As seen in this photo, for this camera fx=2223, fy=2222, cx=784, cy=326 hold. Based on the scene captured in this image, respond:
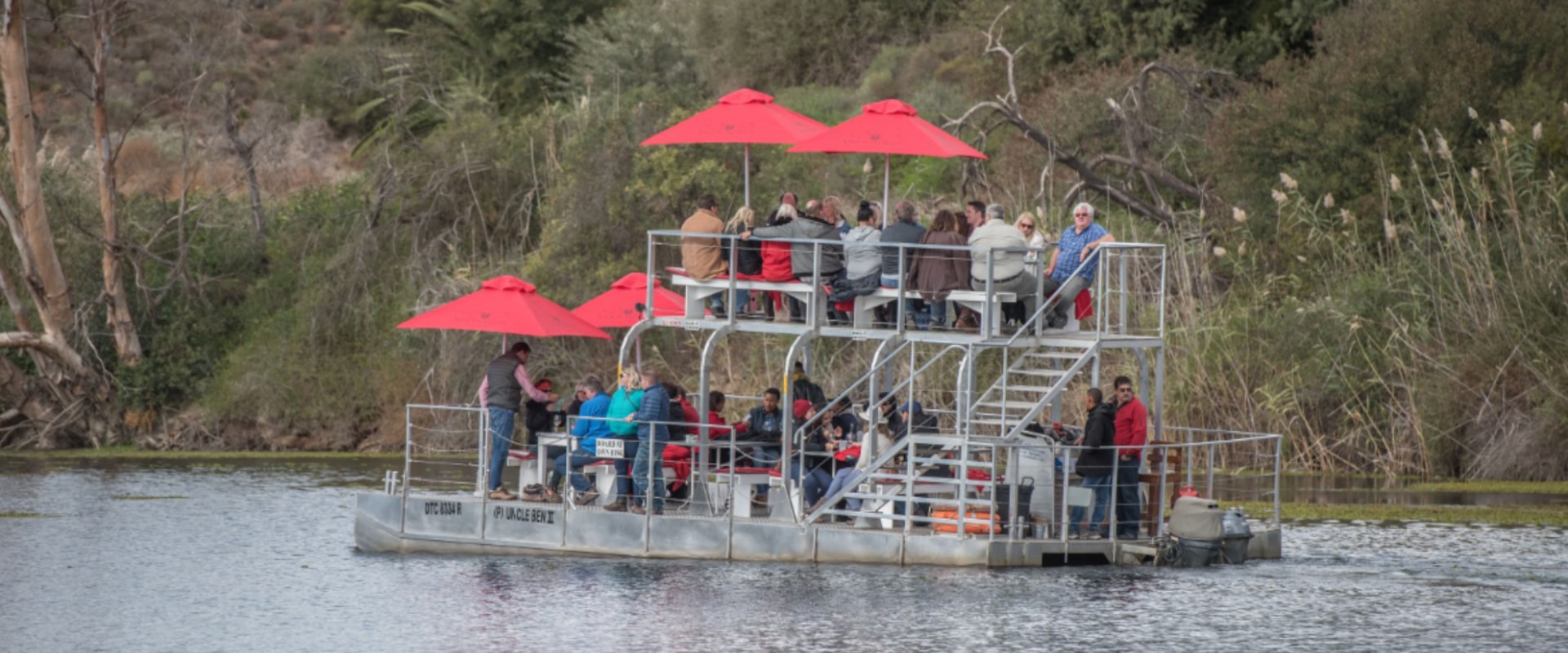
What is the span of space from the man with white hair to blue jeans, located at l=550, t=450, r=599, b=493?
4.76 metres

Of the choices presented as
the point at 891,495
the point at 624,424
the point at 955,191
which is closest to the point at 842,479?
the point at 891,495

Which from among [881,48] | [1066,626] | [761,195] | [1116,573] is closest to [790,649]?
[1066,626]

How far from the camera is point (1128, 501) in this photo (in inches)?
925

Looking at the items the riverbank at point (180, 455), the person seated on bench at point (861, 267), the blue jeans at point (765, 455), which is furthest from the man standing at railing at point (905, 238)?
the riverbank at point (180, 455)

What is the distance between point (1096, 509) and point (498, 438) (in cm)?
672

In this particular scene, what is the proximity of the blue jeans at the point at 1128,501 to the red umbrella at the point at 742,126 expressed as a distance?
17.0 ft

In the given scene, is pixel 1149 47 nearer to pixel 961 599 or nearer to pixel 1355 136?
pixel 1355 136

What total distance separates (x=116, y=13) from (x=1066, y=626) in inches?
1113

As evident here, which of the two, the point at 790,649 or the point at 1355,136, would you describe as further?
the point at 1355,136

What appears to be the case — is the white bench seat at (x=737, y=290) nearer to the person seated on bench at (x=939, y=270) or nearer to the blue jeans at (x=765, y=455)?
the person seated on bench at (x=939, y=270)

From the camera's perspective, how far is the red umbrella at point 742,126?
24.8m

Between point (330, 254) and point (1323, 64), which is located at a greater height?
point (1323, 64)

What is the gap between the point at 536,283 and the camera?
42.8 metres

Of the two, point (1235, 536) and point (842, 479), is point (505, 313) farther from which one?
point (1235, 536)
